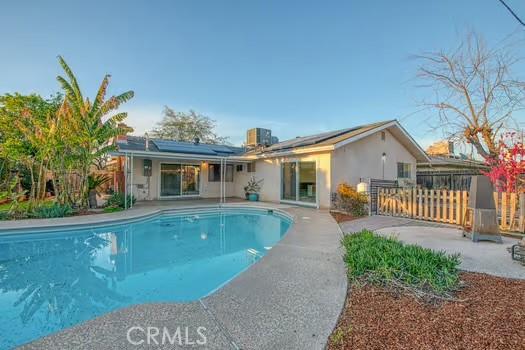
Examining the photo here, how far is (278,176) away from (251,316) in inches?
491

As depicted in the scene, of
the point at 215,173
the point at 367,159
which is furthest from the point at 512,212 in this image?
the point at 215,173

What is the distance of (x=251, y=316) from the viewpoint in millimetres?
3049

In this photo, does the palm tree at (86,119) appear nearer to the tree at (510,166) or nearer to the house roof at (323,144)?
the house roof at (323,144)

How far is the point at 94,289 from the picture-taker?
15.6 ft

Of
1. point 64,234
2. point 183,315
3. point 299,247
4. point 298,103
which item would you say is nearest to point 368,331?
point 183,315

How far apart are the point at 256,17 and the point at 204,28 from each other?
2501mm

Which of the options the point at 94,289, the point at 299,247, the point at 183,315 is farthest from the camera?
the point at 299,247

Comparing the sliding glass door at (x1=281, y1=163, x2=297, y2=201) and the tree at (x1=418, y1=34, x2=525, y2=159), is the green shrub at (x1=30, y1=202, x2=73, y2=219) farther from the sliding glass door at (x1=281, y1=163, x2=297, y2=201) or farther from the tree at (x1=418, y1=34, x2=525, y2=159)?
the tree at (x1=418, y1=34, x2=525, y2=159)

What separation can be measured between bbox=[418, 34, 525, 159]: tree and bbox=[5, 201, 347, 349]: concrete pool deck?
7805 millimetres

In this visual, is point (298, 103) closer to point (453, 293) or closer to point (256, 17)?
point (256, 17)

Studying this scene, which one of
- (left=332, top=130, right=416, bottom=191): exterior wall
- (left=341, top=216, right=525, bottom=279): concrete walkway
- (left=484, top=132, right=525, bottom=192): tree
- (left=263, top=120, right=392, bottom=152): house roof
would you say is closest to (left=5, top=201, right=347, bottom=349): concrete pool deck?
(left=341, top=216, right=525, bottom=279): concrete walkway

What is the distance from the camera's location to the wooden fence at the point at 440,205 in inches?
279

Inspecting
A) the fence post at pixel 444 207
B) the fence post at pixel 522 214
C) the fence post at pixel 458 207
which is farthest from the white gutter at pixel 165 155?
the fence post at pixel 522 214

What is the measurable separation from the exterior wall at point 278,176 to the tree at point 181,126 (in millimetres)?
18908
